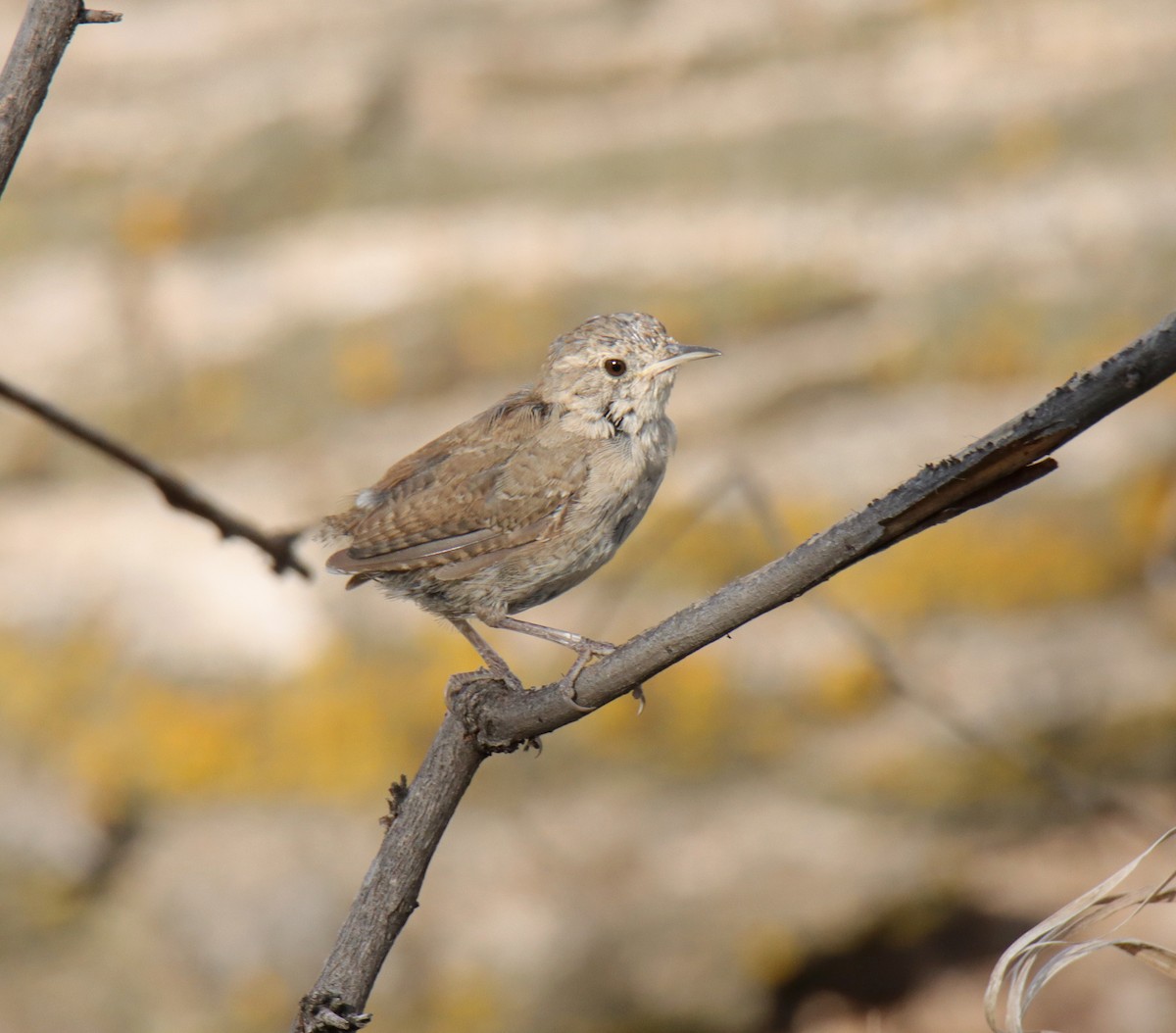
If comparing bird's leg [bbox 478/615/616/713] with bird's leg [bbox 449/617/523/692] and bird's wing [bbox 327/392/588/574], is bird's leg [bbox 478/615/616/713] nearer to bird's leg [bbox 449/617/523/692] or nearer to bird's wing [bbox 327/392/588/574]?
bird's leg [bbox 449/617/523/692]

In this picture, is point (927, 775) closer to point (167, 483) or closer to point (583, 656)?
point (583, 656)

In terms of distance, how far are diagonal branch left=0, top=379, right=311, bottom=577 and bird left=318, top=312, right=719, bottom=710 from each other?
0.73 meters

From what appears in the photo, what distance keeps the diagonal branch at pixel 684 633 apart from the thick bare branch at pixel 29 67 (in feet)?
2.77

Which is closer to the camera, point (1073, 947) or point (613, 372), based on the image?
point (1073, 947)

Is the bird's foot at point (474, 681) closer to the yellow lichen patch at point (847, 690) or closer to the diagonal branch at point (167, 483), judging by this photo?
the diagonal branch at point (167, 483)

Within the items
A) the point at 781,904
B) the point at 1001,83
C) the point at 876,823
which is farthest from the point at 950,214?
the point at 781,904

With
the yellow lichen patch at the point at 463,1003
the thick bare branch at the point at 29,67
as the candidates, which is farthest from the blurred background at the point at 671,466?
the thick bare branch at the point at 29,67

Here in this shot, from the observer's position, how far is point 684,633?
55.5 inches

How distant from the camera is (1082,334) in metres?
4.41

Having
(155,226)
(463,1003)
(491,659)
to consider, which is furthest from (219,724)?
(491,659)

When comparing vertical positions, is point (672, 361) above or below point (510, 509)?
above

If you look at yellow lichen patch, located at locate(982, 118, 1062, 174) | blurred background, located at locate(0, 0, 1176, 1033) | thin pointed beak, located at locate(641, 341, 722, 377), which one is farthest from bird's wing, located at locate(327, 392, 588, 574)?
yellow lichen patch, located at locate(982, 118, 1062, 174)

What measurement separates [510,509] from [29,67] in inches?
52.8

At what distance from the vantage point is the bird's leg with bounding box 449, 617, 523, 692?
2.02m
